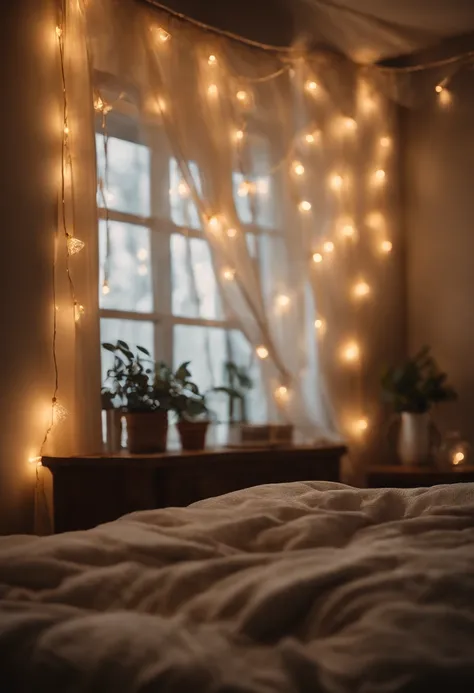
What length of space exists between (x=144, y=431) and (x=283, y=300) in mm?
1046

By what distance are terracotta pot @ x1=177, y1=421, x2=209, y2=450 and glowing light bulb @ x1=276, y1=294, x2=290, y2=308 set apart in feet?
2.63

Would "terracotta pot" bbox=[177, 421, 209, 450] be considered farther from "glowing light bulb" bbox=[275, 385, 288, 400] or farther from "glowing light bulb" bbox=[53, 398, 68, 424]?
"glowing light bulb" bbox=[275, 385, 288, 400]

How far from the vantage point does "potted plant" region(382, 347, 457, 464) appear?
3.77 m

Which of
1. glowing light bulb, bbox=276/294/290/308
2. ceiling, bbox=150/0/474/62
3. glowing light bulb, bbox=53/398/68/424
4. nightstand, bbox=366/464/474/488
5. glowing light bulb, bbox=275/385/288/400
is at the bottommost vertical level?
nightstand, bbox=366/464/474/488

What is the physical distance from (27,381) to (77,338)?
216 mm

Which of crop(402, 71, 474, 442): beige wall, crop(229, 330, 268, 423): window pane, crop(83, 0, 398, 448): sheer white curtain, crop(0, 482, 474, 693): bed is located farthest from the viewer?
crop(402, 71, 474, 442): beige wall

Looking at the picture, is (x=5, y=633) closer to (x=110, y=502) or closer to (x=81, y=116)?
(x=110, y=502)

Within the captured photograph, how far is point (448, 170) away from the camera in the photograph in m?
4.11

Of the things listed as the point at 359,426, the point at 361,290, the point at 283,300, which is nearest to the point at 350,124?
the point at 361,290

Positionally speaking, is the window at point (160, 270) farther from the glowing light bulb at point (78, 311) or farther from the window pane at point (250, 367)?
the glowing light bulb at point (78, 311)

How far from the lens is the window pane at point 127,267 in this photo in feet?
10.0

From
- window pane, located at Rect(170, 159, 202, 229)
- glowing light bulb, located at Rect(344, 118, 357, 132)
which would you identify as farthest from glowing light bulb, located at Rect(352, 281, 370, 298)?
window pane, located at Rect(170, 159, 202, 229)

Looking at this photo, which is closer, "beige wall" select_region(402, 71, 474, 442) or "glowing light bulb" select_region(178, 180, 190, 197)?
"glowing light bulb" select_region(178, 180, 190, 197)

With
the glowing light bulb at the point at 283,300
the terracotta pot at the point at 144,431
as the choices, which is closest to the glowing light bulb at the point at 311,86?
the glowing light bulb at the point at 283,300
